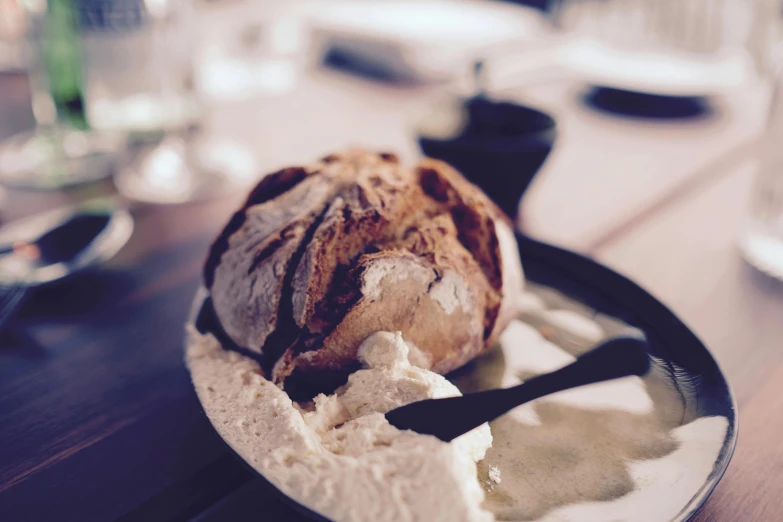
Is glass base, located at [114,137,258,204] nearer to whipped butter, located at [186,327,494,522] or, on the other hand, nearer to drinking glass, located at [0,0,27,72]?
whipped butter, located at [186,327,494,522]

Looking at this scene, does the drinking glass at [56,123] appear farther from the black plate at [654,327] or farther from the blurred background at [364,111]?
the black plate at [654,327]

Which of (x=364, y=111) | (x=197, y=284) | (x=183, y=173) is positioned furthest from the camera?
(x=364, y=111)

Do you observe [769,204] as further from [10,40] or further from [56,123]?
[10,40]

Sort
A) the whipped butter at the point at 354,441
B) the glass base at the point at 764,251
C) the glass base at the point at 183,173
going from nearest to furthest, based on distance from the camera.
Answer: the whipped butter at the point at 354,441 < the glass base at the point at 764,251 < the glass base at the point at 183,173

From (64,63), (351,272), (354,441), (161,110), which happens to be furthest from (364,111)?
(354,441)

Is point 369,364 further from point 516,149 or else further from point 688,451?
point 516,149

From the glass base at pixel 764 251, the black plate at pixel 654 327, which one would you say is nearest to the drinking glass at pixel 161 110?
the black plate at pixel 654 327
